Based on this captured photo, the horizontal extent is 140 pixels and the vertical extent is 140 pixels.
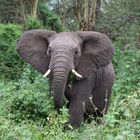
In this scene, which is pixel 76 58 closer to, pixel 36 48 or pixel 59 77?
pixel 36 48

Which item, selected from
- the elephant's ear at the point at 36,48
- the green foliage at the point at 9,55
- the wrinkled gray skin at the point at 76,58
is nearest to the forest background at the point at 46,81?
the green foliage at the point at 9,55

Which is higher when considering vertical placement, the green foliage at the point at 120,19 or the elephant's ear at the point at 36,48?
the elephant's ear at the point at 36,48

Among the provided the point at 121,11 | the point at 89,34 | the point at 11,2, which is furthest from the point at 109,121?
the point at 11,2

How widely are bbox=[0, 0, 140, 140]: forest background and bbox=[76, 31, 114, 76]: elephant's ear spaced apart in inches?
29.1

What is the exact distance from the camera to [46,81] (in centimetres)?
1177

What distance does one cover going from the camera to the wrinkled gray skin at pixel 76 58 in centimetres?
890

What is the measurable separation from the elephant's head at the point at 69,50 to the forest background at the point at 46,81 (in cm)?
60

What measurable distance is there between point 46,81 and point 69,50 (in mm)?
2973

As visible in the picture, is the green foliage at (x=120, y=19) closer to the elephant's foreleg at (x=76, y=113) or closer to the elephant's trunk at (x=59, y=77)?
the elephant's foreleg at (x=76, y=113)

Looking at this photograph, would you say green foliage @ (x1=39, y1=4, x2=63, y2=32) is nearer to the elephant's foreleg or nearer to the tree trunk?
the tree trunk

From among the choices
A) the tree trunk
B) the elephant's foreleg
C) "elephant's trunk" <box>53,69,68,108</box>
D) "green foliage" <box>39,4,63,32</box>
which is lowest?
"green foliage" <box>39,4,63,32</box>

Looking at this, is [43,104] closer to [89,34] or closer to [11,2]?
[89,34]

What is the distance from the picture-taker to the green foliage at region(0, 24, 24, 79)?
16.2 m

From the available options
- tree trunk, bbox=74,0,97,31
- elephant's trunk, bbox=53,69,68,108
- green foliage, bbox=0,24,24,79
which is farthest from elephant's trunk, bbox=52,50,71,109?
tree trunk, bbox=74,0,97,31
